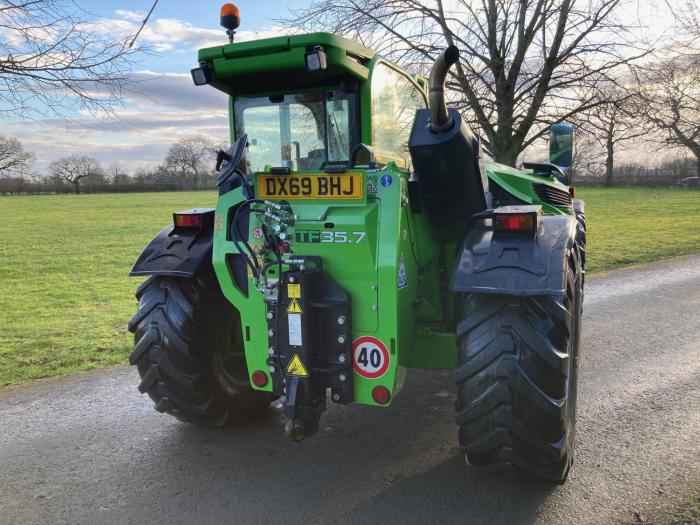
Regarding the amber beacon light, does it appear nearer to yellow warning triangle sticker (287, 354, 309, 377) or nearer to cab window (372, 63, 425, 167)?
cab window (372, 63, 425, 167)

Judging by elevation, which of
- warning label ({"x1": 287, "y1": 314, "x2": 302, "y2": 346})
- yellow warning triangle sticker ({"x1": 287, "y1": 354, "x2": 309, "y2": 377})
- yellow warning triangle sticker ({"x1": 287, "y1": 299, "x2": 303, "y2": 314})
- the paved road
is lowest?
the paved road

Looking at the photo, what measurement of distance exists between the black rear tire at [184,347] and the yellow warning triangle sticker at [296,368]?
82 centimetres

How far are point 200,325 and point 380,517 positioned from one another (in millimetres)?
1689

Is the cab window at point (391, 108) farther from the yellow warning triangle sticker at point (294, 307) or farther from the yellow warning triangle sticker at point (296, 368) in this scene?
the yellow warning triangle sticker at point (296, 368)

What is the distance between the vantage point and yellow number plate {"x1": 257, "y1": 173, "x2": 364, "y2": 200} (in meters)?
3.13

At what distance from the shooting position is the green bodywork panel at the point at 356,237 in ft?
10.2

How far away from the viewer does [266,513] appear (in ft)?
10.2

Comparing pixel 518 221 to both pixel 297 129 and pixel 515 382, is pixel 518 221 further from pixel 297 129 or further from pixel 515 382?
pixel 297 129

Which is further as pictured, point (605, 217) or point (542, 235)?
point (605, 217)

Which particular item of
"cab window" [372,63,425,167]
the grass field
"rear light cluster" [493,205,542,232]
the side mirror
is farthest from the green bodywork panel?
the side mirror

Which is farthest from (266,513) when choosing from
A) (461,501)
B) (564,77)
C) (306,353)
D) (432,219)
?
(564,77)

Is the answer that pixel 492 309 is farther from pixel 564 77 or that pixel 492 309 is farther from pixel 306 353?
pixel 564 77

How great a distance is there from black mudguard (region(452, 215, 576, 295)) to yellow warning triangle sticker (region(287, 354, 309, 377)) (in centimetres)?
100

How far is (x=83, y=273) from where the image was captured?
1252cm
